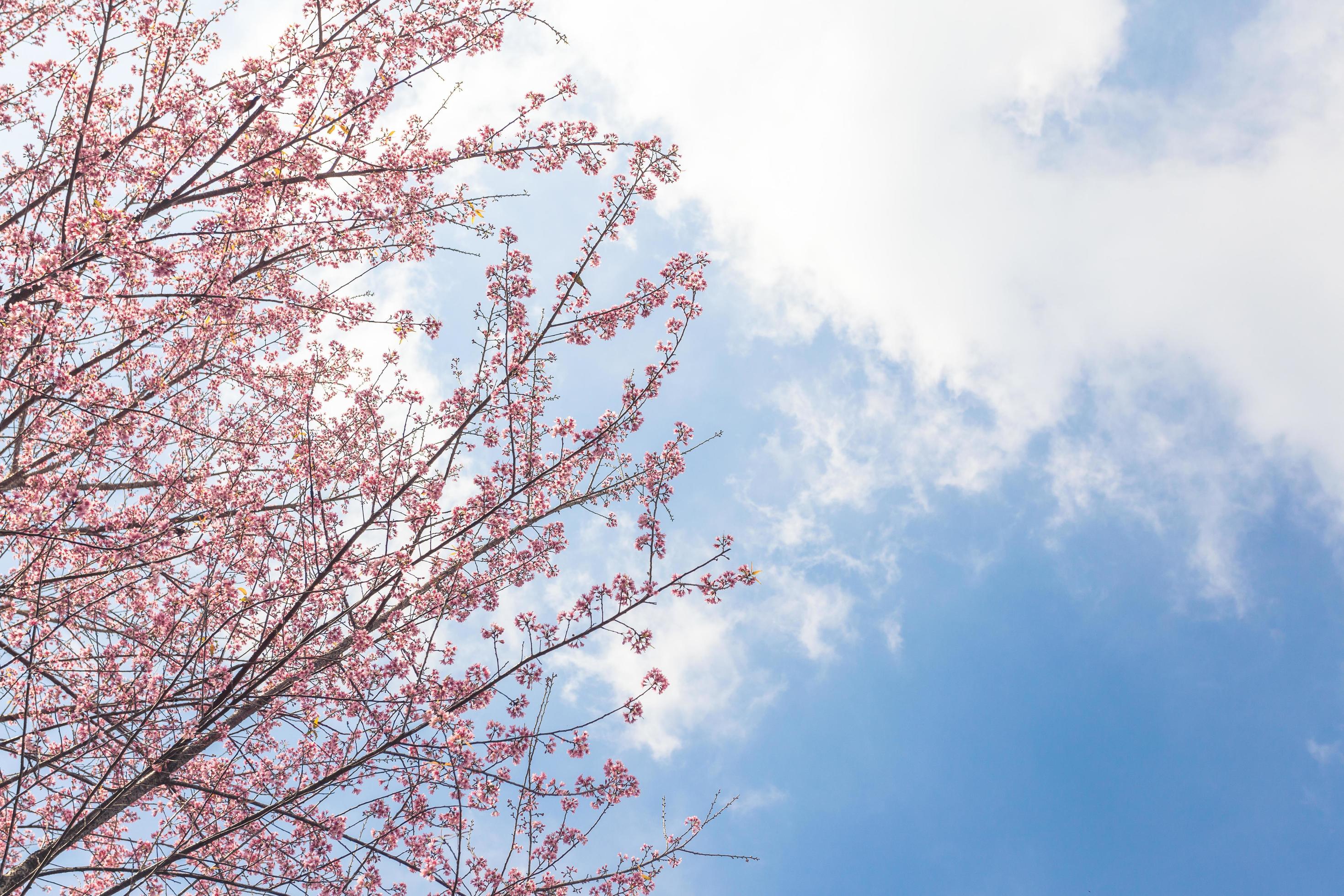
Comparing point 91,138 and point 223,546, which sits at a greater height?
point 91,138

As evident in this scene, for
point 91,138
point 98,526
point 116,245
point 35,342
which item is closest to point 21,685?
point 98,526

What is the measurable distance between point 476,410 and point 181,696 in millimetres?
3560

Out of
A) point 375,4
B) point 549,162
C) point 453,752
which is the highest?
point 375,4

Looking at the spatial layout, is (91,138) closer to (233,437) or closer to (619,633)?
(233,437)

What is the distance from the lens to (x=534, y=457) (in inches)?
265

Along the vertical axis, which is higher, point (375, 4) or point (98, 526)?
point (375, 4)

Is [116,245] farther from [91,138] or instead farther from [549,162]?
[549,162]

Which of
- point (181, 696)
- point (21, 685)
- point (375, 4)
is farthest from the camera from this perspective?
point (375, 4)

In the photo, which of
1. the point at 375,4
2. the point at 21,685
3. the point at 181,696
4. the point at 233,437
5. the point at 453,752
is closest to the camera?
the point at 453,752

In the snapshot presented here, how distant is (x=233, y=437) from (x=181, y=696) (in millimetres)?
4753

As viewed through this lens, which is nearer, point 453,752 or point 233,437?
point 453,752

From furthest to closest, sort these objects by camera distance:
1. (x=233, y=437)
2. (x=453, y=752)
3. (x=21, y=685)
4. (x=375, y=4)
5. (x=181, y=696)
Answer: (x=233, y=437) → (x=375, y=4) → (x=21, y=685) → (x=181, y=696) → (x=453, y=752)

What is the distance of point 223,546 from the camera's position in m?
7.61

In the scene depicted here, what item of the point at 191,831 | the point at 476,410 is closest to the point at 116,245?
the point at 476,410
